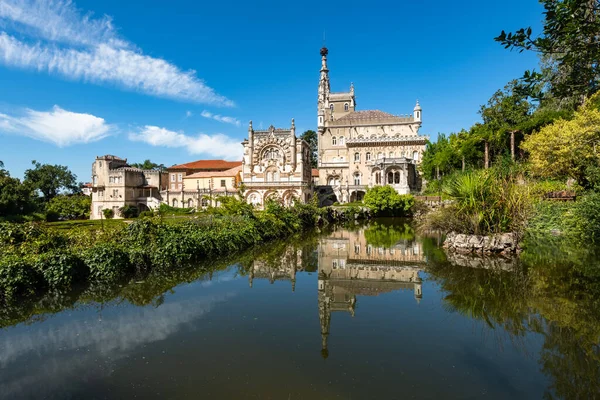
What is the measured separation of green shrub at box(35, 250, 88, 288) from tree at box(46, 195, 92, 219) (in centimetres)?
3870

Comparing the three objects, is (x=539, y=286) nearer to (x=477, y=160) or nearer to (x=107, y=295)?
(x=107, y=295)

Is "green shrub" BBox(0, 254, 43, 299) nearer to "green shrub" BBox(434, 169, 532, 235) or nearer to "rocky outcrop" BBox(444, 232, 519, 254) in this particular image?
"rocky outcrop" BBox(444, 232, 519, 254)

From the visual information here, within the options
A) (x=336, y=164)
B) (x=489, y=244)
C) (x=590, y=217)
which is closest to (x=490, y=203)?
(x=489, y=244)

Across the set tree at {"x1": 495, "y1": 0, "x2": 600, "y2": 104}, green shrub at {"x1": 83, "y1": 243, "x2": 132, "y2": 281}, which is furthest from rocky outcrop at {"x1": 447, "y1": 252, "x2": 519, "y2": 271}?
green shrub at {"x1": 83, "y1": 243, "x2": 132, "y2": 281}

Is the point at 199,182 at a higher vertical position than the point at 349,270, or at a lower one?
higher

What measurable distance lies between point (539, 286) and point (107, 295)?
34.3ft

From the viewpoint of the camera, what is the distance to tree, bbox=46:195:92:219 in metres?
41.9

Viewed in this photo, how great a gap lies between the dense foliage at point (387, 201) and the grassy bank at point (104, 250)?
1761 cm

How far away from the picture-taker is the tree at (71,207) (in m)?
41.9

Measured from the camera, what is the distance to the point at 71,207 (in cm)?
4331

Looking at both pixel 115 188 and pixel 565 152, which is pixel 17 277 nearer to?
pixel 565 152

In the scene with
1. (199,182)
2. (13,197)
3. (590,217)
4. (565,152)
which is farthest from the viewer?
(199,182)

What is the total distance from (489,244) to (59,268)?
44.4ft

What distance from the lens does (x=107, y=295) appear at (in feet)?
27.8
